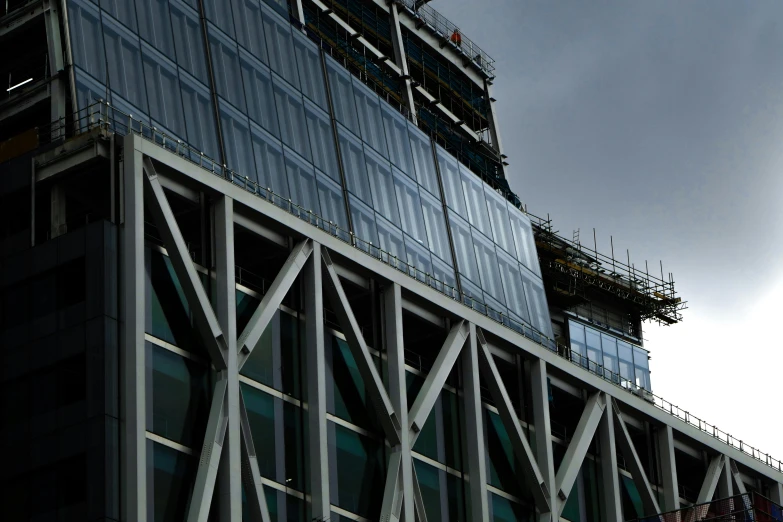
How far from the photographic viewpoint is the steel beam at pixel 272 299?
66000mm

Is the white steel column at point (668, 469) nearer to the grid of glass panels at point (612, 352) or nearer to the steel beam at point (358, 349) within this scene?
the grid of glass panels at point (612, 352)

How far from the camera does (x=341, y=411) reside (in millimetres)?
71812

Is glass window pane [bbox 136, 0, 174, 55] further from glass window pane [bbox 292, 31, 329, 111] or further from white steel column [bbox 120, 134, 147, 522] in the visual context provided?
glass window pane [bbox 292, 31, 329, 111]

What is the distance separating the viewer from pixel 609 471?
8856 cm

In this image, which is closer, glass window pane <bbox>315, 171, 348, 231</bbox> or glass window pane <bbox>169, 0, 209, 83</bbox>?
glass window pane <bbox>169, 0, 209, 83</bbox>

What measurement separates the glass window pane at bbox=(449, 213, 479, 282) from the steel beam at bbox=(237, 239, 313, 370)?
1851cm

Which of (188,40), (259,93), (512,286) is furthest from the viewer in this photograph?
(512,286)

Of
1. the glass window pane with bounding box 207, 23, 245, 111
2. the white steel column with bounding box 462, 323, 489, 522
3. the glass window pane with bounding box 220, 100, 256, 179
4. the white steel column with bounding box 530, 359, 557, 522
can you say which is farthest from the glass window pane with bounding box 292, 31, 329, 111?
the white steel column with bounding box 530, 359, 557, 522

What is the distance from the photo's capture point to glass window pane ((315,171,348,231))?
78062 millimetres

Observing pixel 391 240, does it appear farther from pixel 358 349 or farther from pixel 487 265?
pixel 358 349

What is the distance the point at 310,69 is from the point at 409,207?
31.2 ft

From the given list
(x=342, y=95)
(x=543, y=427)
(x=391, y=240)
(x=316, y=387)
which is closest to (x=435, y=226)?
(x=391, y=240)

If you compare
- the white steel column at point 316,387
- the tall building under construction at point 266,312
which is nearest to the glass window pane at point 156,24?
the tall building under construction at point 266,312

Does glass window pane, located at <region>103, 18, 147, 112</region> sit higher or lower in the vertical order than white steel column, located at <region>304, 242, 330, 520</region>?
higher
